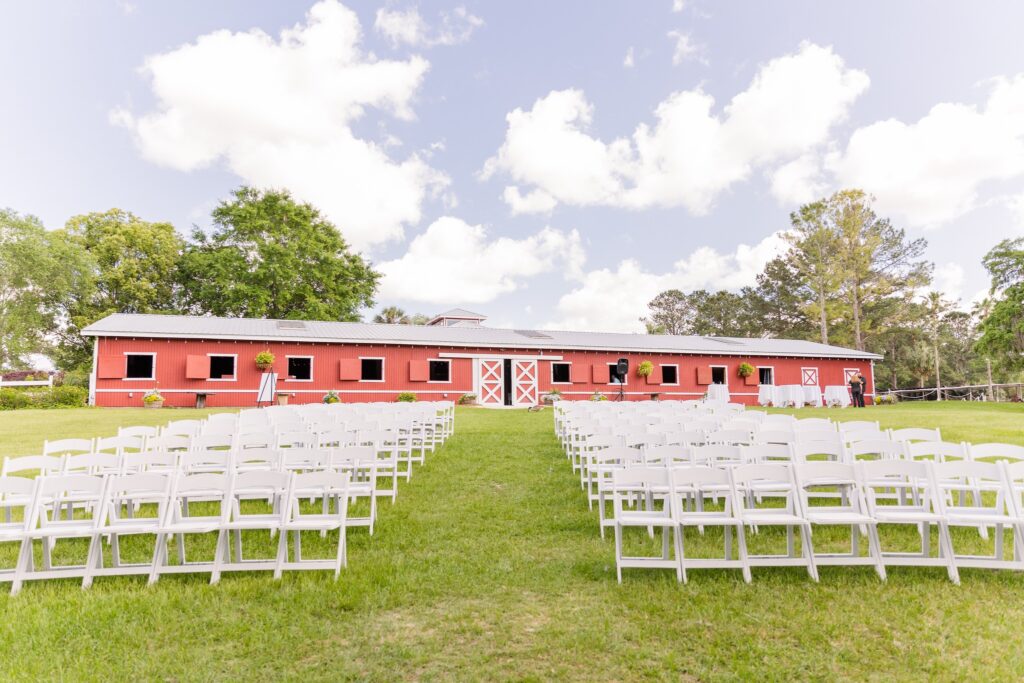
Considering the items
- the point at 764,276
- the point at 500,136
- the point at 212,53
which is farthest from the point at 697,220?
the point at 212,53

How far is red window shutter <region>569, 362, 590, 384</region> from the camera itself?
1036 inches

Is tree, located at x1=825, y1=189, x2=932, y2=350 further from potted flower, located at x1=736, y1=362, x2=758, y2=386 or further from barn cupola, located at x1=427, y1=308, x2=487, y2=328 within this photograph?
barn cupola, located at x1=427, y1=308, x2=487, y2=328

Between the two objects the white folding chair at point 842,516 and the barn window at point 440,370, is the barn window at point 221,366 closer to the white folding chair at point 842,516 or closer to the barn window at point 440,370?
the barn window at point 440,370

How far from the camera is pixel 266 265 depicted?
33469 millimetres

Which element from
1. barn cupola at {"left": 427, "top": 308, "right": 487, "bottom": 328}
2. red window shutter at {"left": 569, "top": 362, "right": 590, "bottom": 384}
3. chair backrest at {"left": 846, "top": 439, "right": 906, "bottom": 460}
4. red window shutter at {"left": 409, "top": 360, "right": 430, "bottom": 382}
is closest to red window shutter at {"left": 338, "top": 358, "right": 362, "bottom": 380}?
red window shutter at {"left": 409, "top": 360, "right": 430, "bottom": 382}

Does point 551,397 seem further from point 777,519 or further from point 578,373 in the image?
point 777,519

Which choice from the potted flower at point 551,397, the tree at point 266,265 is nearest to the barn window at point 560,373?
the potted flower at point 551,397

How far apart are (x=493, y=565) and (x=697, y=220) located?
32.2 meters

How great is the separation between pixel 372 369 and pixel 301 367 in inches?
112

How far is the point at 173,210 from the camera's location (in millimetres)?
35844

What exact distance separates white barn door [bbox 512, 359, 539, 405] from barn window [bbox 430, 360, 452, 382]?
9.61 feet

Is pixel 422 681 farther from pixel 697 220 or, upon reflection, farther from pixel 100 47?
pixel 697 220

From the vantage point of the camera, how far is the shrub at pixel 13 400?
19828 millimetres

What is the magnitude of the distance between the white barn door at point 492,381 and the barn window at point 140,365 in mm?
12774
